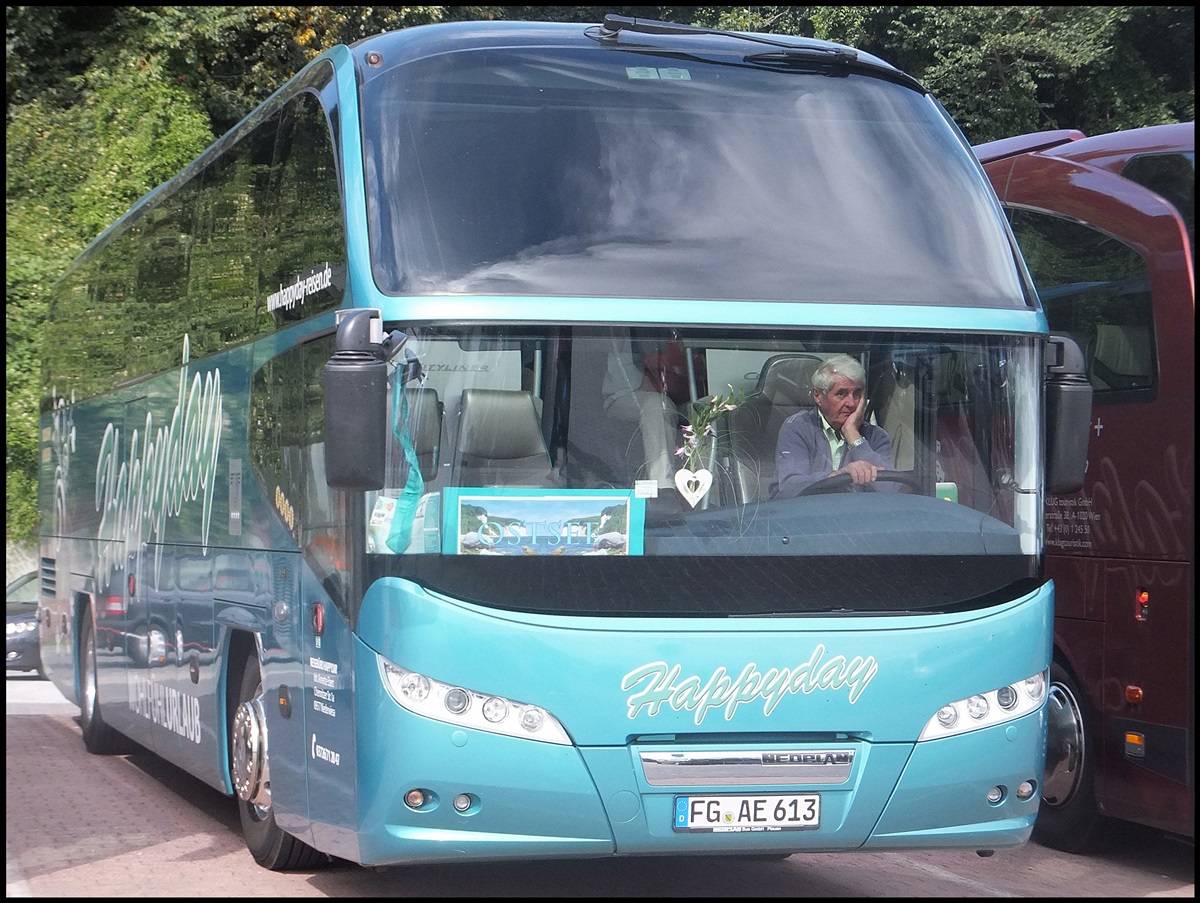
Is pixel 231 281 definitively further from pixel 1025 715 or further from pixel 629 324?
pixel 1025 715

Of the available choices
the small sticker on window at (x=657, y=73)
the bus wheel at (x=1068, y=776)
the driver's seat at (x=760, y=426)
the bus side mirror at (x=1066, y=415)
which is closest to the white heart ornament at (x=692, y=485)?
the driver's seat at (x=760, y=426)

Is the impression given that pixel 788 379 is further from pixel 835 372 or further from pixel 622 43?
pixel 622 43

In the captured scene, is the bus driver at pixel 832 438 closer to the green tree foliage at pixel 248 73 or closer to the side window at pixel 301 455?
the side window at pixel 301 455

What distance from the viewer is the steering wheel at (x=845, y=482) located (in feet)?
21.7

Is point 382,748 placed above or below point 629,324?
below

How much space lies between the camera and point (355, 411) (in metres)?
6.00

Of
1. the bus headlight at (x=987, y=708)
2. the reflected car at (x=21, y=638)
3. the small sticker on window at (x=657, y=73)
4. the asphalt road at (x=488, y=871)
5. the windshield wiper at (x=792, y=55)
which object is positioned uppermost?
the windshield wiper at (x=792, y=55)

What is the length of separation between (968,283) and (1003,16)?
21057 mm

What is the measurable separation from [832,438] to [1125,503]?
283cm

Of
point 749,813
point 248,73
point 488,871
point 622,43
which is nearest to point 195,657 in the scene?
point 488,871

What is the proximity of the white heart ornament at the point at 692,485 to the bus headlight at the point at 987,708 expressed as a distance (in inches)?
49.8

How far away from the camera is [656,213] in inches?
266

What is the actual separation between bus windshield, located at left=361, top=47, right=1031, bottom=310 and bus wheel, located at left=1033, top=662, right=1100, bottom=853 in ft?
10.5

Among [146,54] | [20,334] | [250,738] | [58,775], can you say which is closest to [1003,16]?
[146,54]
